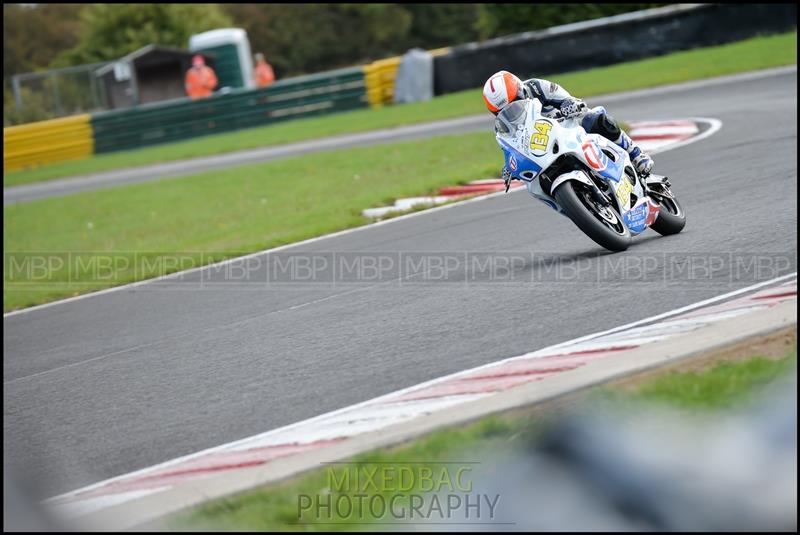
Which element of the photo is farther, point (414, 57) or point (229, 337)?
point (414, 57)

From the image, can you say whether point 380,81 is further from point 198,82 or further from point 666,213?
point 666,213

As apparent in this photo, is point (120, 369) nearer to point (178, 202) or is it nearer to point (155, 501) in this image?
point (155, 501)

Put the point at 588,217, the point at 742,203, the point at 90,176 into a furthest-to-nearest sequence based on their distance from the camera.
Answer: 1. the point at 90,176
2. the point at 742,203
3. the point at 588,217

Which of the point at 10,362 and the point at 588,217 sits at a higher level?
the point at 588,217

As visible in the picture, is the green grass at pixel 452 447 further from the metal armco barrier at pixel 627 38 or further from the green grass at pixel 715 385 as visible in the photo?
the metal armco barrier at pixel 627 38

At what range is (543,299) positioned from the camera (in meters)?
7.19

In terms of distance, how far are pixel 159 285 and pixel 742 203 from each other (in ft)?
17.1

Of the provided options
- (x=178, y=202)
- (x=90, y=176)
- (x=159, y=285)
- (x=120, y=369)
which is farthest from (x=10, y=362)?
(x=90, y=176)

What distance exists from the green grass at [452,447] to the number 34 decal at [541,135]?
12.0 feet

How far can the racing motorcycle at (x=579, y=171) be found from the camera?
8.00 m

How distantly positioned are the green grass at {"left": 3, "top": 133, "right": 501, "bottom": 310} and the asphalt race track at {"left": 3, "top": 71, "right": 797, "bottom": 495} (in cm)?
145

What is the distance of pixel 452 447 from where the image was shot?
4.24m

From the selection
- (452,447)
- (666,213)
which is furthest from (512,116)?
(452,447)

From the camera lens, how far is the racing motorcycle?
8000 mm
